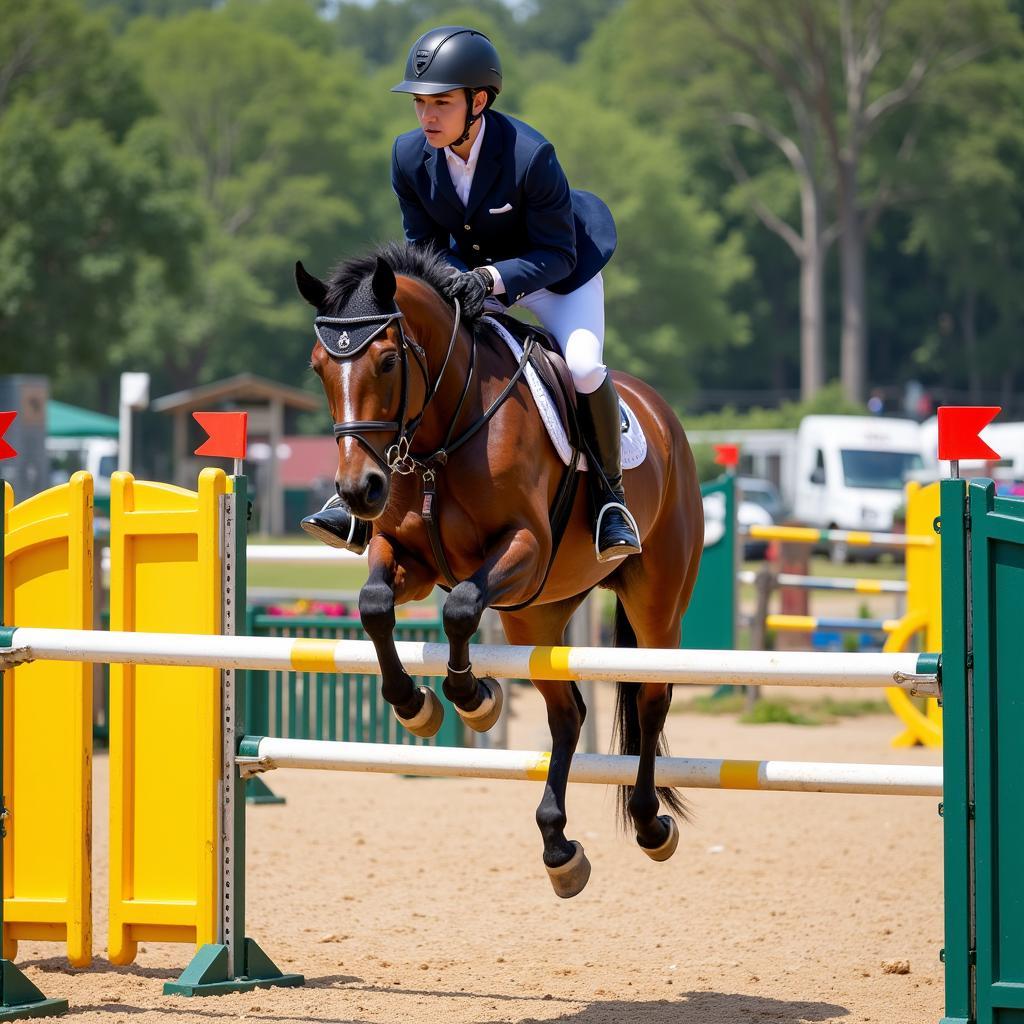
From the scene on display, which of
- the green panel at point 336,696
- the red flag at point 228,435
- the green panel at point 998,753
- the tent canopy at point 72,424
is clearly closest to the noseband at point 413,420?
the red flag at point 228,435

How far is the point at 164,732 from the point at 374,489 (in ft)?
4.68

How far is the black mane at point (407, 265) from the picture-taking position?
4.43 metres

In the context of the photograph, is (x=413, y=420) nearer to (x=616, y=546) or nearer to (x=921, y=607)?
(x=616, y=546)

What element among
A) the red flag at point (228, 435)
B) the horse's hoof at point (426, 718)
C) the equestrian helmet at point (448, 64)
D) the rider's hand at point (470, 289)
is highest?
the equestrian helmet at point (448, 64)

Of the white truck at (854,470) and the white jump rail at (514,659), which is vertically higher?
the white truck at (854,470)

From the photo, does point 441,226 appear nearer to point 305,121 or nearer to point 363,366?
point 363,366

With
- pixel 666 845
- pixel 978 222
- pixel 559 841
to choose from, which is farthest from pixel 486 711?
pixel 978 222

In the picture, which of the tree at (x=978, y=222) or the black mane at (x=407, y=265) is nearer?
the black mane at (x=407, y=265)

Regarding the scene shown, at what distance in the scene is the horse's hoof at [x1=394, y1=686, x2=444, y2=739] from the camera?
175 inches

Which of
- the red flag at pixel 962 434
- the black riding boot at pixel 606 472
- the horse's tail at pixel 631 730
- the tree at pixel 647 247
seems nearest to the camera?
the red flag at pixel 962 434

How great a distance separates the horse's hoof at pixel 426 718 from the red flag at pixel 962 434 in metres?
1.55

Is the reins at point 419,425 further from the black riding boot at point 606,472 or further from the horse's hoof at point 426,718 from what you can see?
the horse's hoof at point 426,718

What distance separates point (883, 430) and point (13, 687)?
27657 millimetres

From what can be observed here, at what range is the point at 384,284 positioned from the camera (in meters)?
4.30
